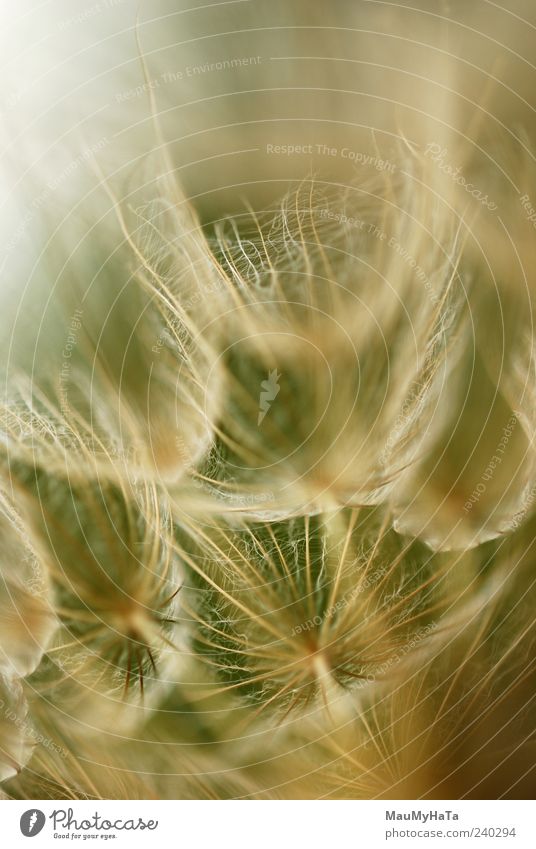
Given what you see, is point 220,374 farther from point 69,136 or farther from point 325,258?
point 69,136

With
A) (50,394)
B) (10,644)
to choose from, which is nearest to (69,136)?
(50,394)

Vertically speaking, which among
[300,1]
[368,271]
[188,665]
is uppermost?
[300,1]

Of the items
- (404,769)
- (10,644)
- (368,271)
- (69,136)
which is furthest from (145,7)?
(404,769)
